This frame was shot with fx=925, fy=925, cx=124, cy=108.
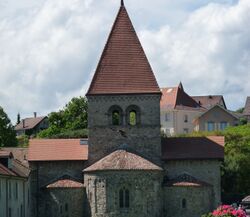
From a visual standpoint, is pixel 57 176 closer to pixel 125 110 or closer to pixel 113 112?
pixel 113 112

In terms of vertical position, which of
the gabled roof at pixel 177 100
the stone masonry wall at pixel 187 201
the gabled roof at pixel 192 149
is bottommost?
the stone masonry wall at pixel 187 201

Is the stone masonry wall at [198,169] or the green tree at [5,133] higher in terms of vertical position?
the green tree at [5,133]

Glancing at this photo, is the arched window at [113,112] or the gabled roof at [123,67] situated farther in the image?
the gabled roof at [123,67]

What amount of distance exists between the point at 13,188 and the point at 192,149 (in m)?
14.7

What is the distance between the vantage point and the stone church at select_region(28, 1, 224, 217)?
68562mm

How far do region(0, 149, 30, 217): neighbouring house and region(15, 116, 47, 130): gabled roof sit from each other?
298 ft

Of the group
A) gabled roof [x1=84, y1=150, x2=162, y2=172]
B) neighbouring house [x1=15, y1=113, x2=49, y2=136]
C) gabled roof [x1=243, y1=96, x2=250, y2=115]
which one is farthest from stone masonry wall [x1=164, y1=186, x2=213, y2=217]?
neighbouring house [x1=15, y1=113, x2=49, y2=136]

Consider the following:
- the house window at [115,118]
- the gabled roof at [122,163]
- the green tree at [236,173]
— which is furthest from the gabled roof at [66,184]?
the green tree at [236,173]

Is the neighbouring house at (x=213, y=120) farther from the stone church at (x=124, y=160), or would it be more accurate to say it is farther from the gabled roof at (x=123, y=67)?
the gabled roof at (x=123, y=67)

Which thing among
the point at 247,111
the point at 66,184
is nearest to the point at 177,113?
the point at 247,111

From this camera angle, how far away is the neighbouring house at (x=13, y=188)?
210ft

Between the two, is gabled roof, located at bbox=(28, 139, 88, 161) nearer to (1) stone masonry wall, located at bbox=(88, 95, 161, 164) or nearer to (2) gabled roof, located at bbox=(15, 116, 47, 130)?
(1) stone masonry wall, located at bbox=(88, 95, 161, 164)

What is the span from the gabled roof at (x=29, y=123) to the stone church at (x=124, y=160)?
3563 inches

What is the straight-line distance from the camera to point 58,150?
244 feet
